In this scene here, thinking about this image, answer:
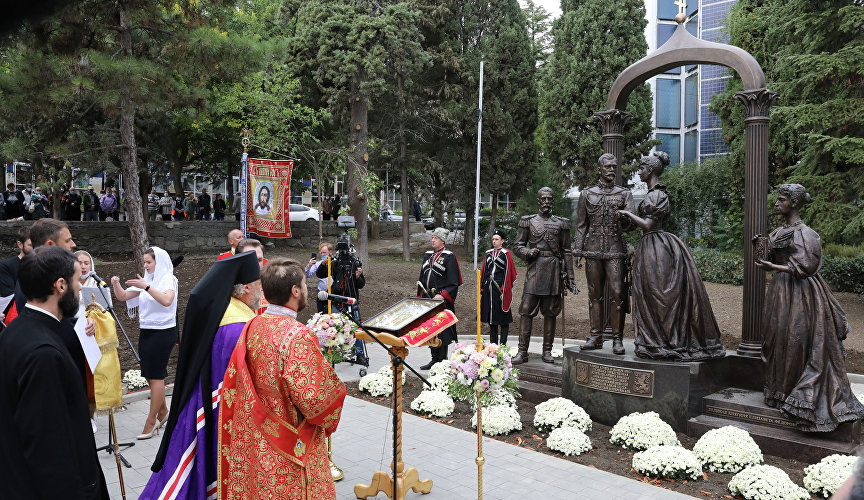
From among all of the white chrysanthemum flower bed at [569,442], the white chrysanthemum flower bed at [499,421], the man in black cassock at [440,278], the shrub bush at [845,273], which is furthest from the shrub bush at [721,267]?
the white chrysanthemum flower bed at [569,442]

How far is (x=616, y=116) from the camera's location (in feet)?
28.4

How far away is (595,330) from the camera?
311 inches

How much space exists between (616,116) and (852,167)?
27.1ft

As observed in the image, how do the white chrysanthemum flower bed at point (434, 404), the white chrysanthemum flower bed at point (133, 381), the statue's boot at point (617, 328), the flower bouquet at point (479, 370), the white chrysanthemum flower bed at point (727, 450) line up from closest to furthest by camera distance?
the flower bouquet at point (479, 370)
the white chrysanthemum flower bed at point (727, 450)
the statue's boot at point (617, 328)
the white chrysanthemum flower bed at point (434, 404)
the white chrysanthemum flower bed at point (133, 381)

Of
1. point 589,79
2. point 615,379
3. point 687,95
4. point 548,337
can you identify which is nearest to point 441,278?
point 548,337

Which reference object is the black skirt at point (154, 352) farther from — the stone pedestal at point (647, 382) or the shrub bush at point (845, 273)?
the shrub bush at point (845, 273)

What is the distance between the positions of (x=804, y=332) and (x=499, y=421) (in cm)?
312

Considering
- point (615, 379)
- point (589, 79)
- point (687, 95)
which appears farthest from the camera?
point (687, 95)

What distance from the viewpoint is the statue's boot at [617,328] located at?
7.56m

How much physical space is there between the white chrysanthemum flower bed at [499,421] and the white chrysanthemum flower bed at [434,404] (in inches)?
24.6

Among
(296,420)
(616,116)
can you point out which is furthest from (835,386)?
(296,420)

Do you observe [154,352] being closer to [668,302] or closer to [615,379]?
[615,379]

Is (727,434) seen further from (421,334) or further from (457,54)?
(457,54)

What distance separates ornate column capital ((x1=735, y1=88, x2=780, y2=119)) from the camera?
7.41 meters
